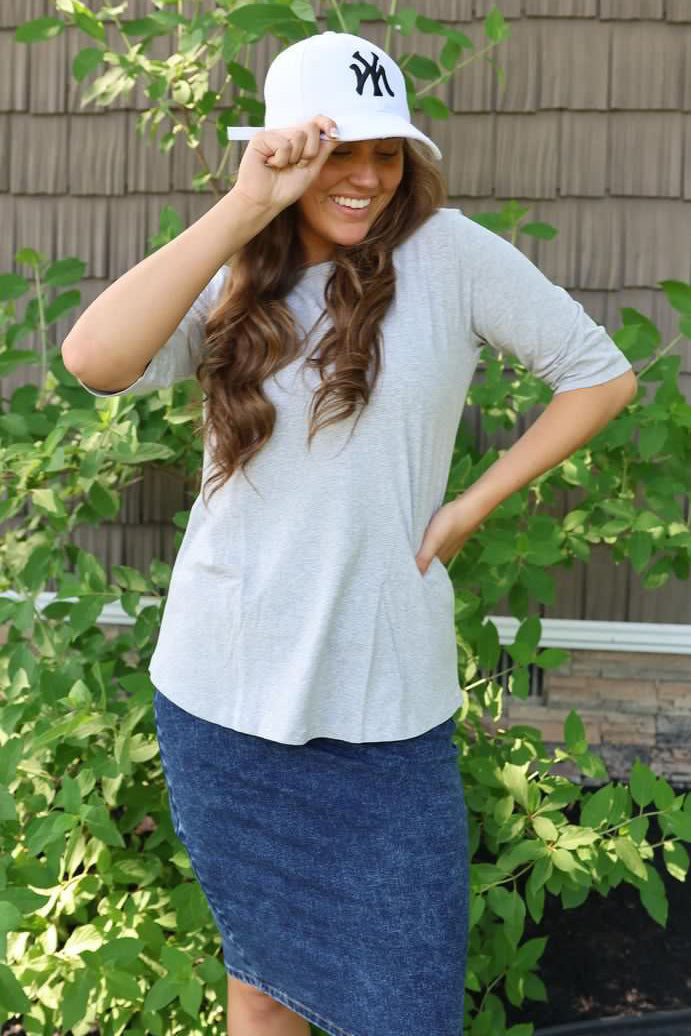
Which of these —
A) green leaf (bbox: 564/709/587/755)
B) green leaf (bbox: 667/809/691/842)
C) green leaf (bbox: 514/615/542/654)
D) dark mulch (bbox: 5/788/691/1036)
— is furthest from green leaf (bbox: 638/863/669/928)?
→ dark mulch (bbox: 5/788/691/1036)

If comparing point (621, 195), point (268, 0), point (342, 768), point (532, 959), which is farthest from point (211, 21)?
point (532, 959)

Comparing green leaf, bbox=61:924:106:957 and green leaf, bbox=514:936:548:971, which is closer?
green leaf, bbox=61:924:106:957

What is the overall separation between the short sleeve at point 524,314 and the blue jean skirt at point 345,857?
510 mm

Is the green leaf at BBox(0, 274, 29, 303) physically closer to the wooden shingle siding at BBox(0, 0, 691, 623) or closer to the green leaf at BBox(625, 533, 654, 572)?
the wooden shingle siding at BBox(0, 0, 691, 623)

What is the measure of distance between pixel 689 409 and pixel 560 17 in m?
0.98

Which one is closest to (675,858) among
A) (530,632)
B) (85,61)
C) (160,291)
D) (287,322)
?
(530,632)

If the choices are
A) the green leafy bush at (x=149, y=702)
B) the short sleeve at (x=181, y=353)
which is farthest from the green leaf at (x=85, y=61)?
the short sleeve at (x=181, y=353)

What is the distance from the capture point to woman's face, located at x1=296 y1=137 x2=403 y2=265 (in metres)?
1.41

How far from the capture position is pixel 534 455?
1565mm

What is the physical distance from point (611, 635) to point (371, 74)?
5.24ft

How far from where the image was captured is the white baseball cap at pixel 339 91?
1.36 meters

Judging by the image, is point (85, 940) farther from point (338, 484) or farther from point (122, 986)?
point (338, 484)

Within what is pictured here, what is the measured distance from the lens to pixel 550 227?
92.7 inches

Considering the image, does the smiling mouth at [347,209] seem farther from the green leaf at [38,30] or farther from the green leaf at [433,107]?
the green leaf at [38,30]
